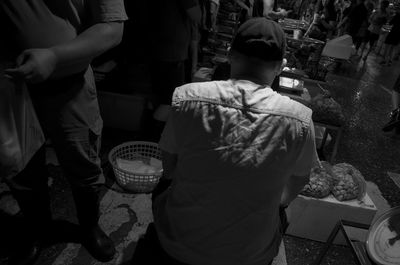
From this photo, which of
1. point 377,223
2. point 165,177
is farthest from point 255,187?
point 377,223

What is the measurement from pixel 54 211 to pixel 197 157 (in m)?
1.73

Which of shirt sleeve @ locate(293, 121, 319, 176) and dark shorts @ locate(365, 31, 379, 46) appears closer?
shirt sleeve @ locate(293, 121, 319, 176)

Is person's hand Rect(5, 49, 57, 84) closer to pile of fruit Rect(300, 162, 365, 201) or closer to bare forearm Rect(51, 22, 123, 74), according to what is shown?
bare forearm Rect(51, 22, 123, 74)

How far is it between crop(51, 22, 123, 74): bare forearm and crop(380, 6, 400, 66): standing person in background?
10197 millimetres

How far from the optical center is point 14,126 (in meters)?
1.34

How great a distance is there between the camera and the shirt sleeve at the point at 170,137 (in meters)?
1.25

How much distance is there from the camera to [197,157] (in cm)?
117

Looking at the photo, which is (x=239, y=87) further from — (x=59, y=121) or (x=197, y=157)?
(x=59, y=121)

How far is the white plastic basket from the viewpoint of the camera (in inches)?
99.0

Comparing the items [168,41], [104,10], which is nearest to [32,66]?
[104,10]

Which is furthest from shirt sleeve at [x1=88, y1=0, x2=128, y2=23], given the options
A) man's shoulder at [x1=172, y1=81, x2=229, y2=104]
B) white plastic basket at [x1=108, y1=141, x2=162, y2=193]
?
white plastic basket at [x1=108, y1=141, x2=162, y2=193]

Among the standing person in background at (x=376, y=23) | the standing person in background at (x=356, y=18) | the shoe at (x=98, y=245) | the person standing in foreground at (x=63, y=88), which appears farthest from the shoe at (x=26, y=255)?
the standing person in background at (x=376, y=23)

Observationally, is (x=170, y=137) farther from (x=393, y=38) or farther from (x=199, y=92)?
(x=393, y=38)

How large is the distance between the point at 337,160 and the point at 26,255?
11.1 ft
